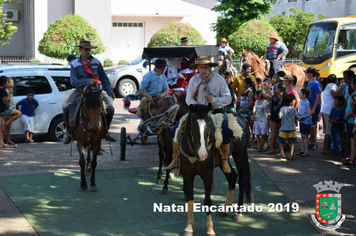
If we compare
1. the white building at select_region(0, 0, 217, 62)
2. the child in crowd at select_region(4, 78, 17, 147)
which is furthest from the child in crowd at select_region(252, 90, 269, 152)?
the white building at select_region(0, 0, 217, 62)

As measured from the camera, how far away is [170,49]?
12.2 meters

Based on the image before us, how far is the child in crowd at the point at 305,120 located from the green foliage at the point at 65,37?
18495mm

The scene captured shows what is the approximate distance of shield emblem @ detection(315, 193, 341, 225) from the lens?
806cm

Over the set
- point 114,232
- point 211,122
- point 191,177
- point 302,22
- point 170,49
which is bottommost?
point 114,232

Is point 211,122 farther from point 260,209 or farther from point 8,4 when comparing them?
point 8,4

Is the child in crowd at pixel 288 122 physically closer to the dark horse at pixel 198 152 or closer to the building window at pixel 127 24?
the dark horse at pixel 198 152

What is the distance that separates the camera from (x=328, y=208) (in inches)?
327

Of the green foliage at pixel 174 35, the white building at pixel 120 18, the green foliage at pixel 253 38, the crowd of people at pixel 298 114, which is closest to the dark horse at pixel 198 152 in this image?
the crowd of people at pixel 298 114

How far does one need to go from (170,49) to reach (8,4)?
3613 cm

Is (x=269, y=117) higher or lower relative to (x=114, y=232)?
higher

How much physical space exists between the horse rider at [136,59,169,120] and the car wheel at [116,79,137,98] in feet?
40.5

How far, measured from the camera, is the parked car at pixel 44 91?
1381cm

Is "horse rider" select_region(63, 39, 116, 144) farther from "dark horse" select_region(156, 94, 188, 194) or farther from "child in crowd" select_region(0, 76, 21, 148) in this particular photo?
"child in crowd" select_region(0, 76, 21, 148)

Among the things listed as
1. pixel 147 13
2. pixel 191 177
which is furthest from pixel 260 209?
pixel 147 13
